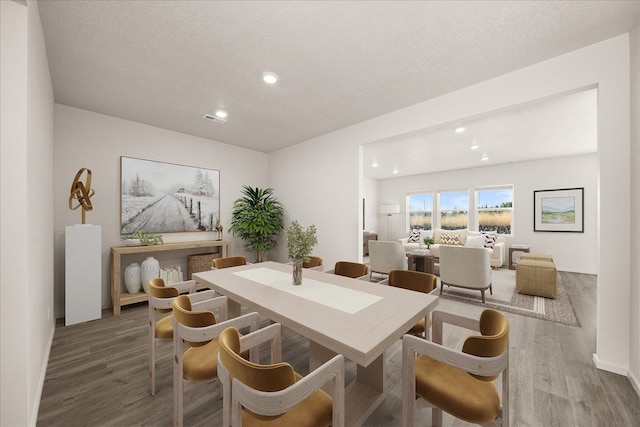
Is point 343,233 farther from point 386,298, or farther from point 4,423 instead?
point 4,423

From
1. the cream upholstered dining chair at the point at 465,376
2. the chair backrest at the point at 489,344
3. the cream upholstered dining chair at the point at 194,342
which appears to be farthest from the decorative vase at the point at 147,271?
the chair backrest at the point at 489,344

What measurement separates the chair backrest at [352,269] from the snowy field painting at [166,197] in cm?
302

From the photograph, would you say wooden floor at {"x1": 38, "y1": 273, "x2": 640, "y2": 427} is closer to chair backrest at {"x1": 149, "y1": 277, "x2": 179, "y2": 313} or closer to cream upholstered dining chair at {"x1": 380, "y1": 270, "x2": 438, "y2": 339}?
cream upholstered dining chair at {"x1": 380, "y1": 270, "x2": 438, "y2": 339}

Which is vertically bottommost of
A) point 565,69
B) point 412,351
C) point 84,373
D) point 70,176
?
point 84,373

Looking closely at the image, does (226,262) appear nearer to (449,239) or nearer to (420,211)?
(449,239)

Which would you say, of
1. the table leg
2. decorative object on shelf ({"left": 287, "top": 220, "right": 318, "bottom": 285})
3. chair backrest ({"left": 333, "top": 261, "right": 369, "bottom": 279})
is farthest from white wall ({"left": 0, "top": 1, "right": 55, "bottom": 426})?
chair backrest ({"left": 333, "top": 261, "right": 369, "bottom": 279})

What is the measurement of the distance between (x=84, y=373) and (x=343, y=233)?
3281mm

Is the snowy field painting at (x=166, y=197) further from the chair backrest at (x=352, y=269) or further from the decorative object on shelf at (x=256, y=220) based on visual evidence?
the chair backrest at (x=352, y=269)

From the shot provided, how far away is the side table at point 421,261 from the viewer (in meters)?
4.88

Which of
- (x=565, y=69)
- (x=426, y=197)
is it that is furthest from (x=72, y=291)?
(x=426, y=197)

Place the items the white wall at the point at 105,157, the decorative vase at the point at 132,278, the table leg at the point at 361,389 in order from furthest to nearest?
the decorative vase at the point at 132,278, the white wall at the point at 105,157, the table leg at the point at 361,389

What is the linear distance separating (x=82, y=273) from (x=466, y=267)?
5.31 meters

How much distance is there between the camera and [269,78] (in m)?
2.58

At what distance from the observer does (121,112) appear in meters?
3.47
